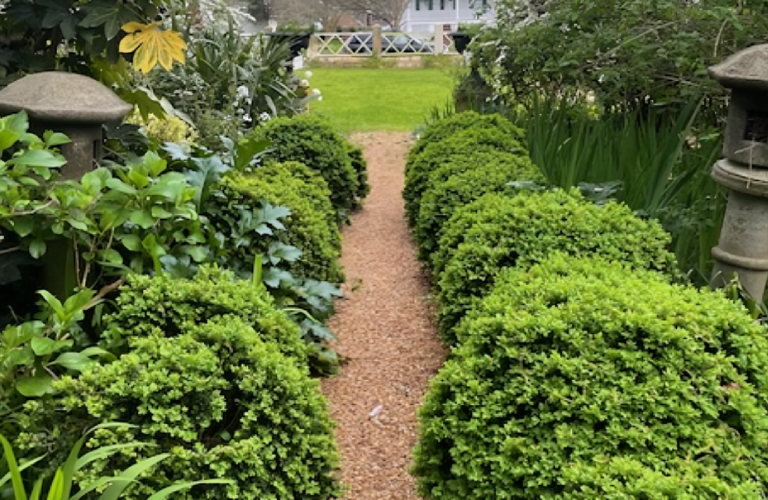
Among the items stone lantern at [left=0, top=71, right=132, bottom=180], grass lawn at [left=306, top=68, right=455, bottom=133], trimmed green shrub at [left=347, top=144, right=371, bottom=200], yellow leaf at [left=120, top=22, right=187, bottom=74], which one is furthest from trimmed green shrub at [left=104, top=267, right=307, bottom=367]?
grass lawn at [left=306, top=68, right=455, bottom=133]

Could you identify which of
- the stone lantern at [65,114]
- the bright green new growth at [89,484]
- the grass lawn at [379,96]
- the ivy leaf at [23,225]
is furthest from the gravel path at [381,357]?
the grass lawn at [379,96]

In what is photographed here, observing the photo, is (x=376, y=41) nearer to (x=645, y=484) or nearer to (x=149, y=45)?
(x=149, y=45)

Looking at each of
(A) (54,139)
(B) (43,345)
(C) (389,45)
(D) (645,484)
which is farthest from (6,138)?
(C) (389,45)

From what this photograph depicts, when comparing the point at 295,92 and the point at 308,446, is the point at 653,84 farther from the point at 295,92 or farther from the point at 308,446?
the point at 295,92

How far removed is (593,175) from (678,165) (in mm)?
510

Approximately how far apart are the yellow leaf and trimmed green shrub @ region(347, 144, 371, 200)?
10.9ft

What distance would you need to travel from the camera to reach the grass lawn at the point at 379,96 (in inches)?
440

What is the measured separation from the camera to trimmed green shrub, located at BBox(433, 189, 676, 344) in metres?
2.75

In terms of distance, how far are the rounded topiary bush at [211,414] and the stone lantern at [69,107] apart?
949mm

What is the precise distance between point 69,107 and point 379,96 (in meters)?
11.9

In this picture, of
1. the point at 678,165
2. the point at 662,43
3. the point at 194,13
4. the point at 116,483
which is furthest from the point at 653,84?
the point at 194,13

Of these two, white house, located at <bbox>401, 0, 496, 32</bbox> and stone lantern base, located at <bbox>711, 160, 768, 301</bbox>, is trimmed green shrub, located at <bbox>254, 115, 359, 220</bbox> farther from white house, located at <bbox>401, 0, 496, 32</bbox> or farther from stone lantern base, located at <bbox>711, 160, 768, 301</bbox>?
white house, located at <bbox>401, 0, 496, 32</bbox>

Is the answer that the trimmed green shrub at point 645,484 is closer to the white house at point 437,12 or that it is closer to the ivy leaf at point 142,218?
the ivy leaf at point 142,218

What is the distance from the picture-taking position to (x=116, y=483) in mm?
1540
